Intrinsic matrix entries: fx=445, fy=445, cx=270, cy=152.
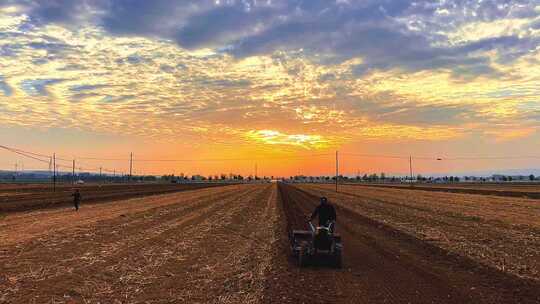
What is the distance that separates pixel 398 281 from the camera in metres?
12.2

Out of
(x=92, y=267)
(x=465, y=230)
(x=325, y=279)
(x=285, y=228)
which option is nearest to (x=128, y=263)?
(x=92, y=267)

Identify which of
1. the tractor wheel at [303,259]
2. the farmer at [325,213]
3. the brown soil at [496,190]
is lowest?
the brown soil at [496,190]

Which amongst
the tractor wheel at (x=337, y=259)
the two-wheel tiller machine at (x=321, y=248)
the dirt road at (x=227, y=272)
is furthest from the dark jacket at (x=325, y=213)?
the dirt road at (x=227, y=272)

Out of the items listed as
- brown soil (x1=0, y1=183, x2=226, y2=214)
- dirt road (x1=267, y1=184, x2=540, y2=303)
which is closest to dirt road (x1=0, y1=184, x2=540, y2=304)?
dirt road (x1=267, y1=184, x2=540, y2=303)

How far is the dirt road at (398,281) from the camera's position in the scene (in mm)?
10633

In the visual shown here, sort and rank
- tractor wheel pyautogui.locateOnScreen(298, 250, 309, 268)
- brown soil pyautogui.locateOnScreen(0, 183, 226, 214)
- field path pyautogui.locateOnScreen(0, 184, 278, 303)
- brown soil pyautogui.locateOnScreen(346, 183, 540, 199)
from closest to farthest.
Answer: field path pyautogui.locateOnScreen(0, 184, 278, 303)
tractor wheel pyautogui.locateOnScreen(298, 250, 309, 268)
brown soil pyautogui.locateOnScreen(0, 183, 226, 214)
brown soil pyautogui.locateOnScreen(346, 183, 540, 199)

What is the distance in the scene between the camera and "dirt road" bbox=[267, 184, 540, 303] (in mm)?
10633

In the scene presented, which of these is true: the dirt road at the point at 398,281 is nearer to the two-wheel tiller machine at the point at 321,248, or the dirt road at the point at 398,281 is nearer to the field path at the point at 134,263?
the two-wheel tiller machine at the point at 321,248

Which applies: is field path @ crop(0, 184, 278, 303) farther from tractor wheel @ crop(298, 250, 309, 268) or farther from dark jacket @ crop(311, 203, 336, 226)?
dark jacket @ crop(311, 203, 336, 226)

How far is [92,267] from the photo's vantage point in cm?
1427

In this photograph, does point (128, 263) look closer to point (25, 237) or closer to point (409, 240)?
point (25, 237)

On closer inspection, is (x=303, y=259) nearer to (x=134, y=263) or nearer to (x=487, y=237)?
(x=134, y=263)

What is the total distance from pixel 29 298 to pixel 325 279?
753 centimetres

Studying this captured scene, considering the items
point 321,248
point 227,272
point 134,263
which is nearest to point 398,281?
point 321,248
